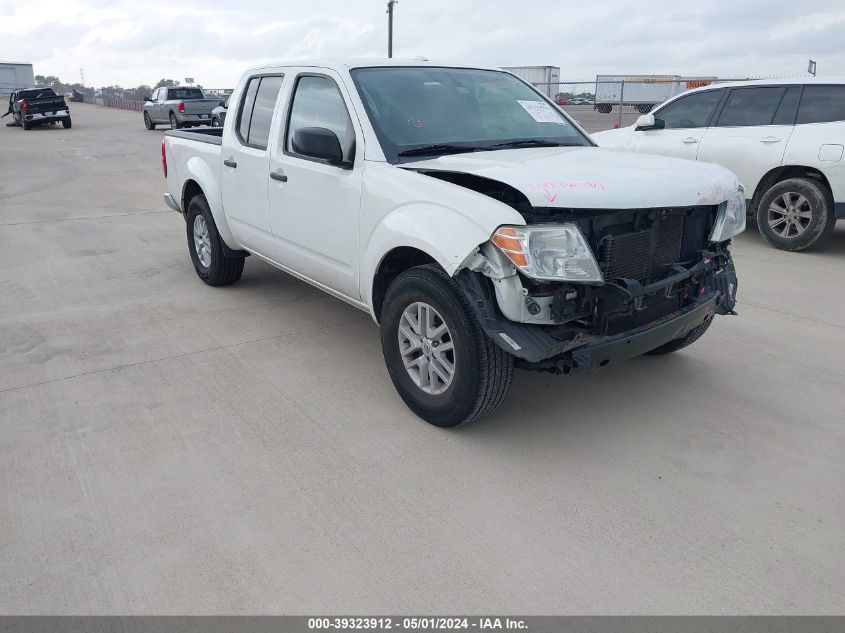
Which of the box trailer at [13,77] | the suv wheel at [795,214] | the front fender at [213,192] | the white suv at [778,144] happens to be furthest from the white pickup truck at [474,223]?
the box trailer at [13,77]

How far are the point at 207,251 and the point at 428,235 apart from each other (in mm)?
3506

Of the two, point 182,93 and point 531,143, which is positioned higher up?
point 182,93

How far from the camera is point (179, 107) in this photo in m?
26.3

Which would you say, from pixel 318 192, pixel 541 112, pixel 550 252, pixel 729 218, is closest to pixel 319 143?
pixel 318 192

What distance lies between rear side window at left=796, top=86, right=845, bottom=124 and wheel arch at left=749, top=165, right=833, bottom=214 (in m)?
0.53

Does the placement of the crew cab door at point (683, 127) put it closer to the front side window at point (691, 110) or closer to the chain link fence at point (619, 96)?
the front side window at point (691, 110)

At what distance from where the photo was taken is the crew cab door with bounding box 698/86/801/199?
307 inches

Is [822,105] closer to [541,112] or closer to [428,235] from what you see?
[541,112]

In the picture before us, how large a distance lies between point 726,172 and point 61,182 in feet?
42.3

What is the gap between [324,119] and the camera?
4.46m

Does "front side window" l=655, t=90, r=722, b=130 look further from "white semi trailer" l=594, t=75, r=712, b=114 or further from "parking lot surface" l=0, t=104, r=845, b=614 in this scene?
"white semi trailer" l=594, t=75, r=712, b=114

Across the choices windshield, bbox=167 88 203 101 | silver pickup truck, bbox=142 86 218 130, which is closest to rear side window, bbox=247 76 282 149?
silver pickup truck, bbox=142 86 218 130

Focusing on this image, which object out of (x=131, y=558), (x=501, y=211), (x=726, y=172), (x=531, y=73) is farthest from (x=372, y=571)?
(x=531, y=73)

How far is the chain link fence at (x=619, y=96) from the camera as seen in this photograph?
1788 cm
